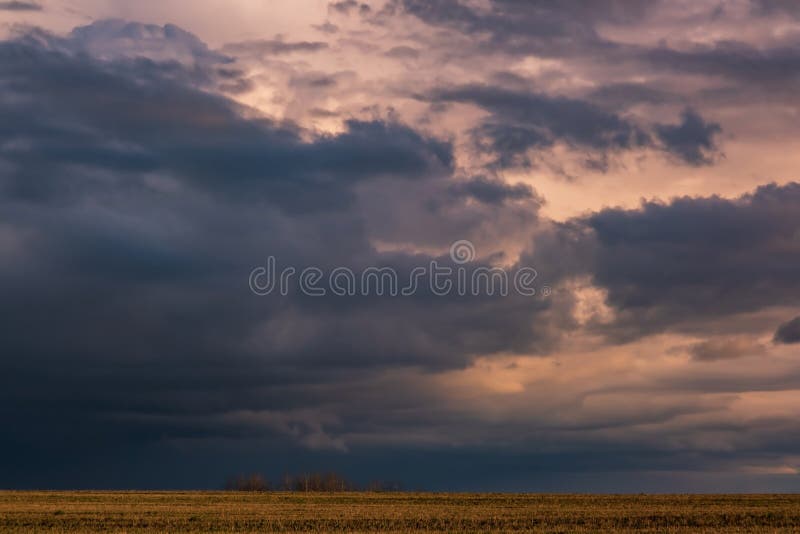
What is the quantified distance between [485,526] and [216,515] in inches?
757

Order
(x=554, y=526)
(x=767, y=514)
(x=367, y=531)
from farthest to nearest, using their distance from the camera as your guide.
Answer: (x=767, y=514), (x=554, y=526), (x=367, y=531)

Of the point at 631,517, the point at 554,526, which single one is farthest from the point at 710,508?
the point at 554,526

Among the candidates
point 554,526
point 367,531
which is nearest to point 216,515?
point 367,531

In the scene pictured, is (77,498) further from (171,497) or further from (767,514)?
(767,514)

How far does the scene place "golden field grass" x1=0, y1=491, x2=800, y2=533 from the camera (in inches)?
2105

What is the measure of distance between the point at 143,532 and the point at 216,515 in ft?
42.4

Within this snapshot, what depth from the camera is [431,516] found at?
6222 cm

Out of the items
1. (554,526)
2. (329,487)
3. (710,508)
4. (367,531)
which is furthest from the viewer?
(329,487)

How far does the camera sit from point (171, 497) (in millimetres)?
94500

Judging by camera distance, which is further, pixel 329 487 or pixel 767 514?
pixel 329 487

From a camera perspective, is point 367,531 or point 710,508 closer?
point 367,531

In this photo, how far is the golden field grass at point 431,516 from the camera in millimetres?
53469

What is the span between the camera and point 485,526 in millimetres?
54438

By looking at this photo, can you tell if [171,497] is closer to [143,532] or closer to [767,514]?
[143,532]
